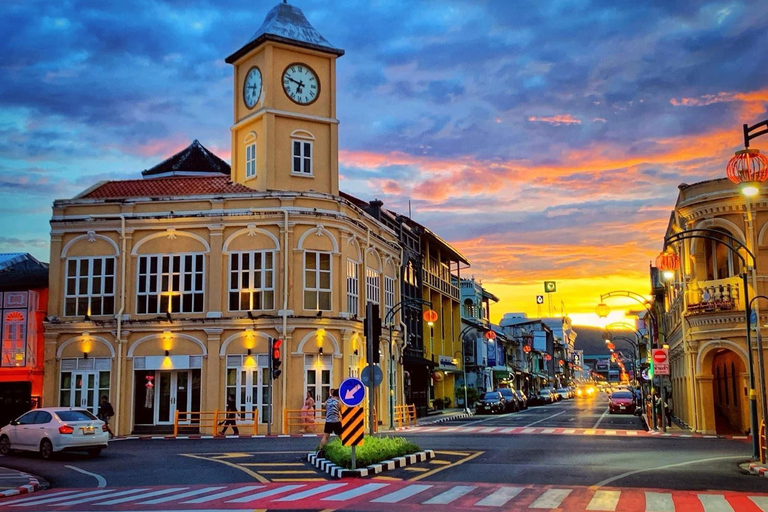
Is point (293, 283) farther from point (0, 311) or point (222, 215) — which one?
point (0, 311)

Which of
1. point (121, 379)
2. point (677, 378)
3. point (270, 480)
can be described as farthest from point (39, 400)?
point (677, 378)

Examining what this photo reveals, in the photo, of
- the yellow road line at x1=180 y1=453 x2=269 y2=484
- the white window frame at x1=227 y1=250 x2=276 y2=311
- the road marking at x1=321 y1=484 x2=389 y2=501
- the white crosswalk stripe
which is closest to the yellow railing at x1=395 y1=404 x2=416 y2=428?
the white window frame at x1=227 y1=250 x2=276 y2=311

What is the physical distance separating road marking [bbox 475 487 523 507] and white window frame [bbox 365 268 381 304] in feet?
90.0

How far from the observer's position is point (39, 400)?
128ft

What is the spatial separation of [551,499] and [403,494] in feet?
8.60

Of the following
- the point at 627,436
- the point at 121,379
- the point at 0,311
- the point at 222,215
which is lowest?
the point at 627,436

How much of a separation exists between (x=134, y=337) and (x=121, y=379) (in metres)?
1.99

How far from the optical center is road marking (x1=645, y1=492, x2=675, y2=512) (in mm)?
13086

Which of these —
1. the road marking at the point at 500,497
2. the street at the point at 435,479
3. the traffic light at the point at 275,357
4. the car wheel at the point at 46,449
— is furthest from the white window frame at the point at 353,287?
the road marking at the point at 500,497

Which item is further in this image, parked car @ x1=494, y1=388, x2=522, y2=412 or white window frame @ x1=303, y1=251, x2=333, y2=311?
parked car @ x1=494, y1=388, x2=522, y2=412

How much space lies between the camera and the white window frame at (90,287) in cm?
3850

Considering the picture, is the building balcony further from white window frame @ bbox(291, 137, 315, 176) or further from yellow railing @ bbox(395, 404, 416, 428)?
white window frame @ bbox(291, 137, 315, 176)

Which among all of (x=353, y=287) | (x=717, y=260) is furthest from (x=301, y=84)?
(x=717, y=260)

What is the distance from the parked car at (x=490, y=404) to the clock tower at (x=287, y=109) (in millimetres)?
22410
